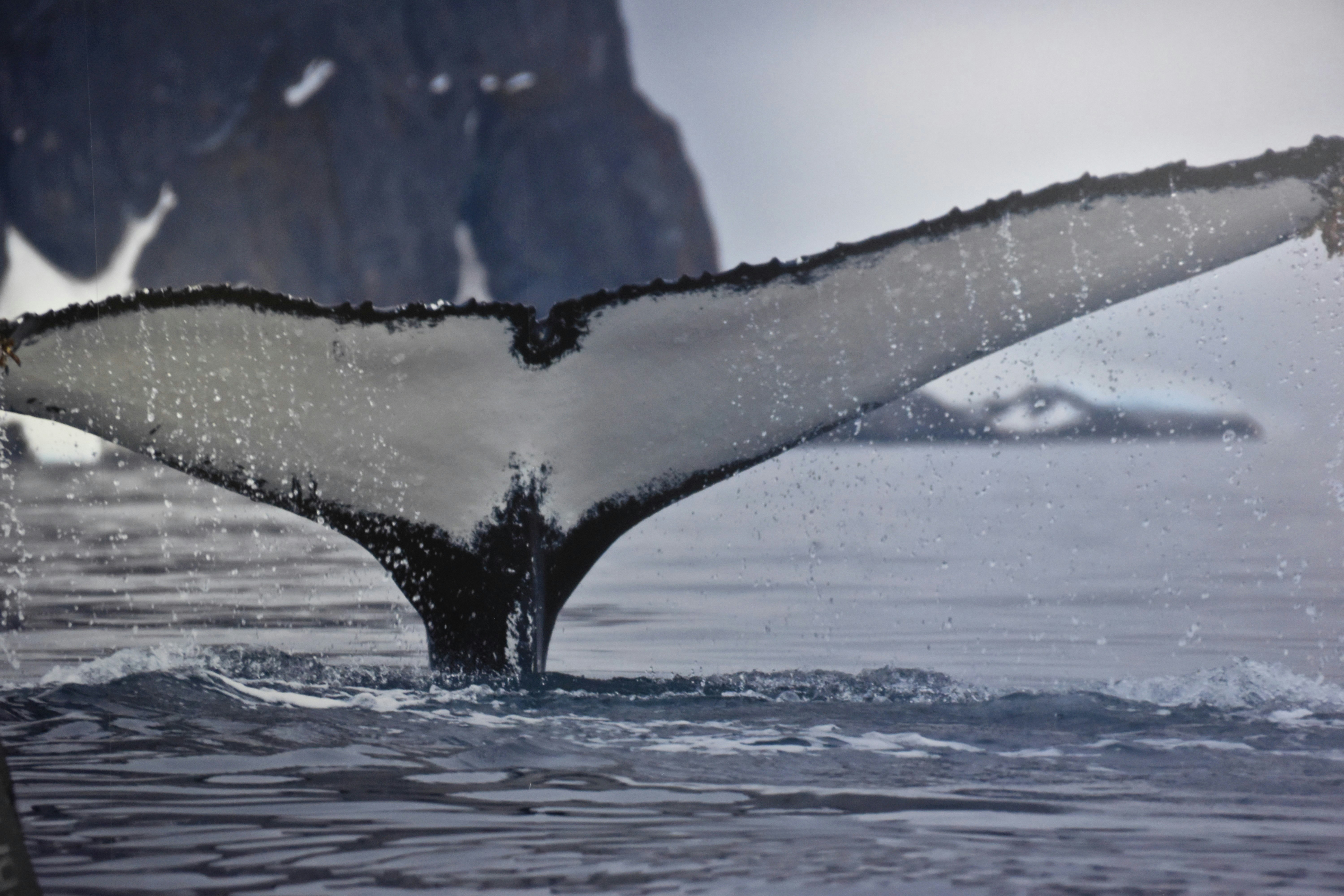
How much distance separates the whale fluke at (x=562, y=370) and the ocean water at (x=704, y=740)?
1.84 ft

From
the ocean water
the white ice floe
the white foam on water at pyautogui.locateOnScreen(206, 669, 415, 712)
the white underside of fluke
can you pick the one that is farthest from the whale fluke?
the white ice floe

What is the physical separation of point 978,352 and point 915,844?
1.32 m

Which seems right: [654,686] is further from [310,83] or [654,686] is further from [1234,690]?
[310,83]

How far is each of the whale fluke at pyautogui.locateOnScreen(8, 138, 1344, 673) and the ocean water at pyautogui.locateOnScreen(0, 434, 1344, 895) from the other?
0.56 meters

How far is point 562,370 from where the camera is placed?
4133mm

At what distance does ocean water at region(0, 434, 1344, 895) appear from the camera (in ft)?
10.3

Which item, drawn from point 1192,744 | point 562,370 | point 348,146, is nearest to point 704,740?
point 562,370

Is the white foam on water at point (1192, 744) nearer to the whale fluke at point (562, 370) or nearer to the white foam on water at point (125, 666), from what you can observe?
the whale fluke at point (562, 370)

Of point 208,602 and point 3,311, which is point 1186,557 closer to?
point 208,602

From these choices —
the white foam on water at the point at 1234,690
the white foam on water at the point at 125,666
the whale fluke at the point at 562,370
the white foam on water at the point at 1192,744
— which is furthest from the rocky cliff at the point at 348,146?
the white foam on water at the point at 1192,744

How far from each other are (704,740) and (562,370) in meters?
1.18

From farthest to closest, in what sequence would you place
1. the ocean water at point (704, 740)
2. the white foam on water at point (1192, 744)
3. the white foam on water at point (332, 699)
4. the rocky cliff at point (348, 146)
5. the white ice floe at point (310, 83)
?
1. the white ice floe at point (310, 83)
2. the rocky cliff at point (348, 146)
3. the white foam on water at point (332, 699)
4. the white foam on water at point (1192, 744)
5. the ocean water at point (704, 740)

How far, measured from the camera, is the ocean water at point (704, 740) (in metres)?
3.13

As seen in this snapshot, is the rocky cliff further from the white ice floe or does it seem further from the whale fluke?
the whale fluke
